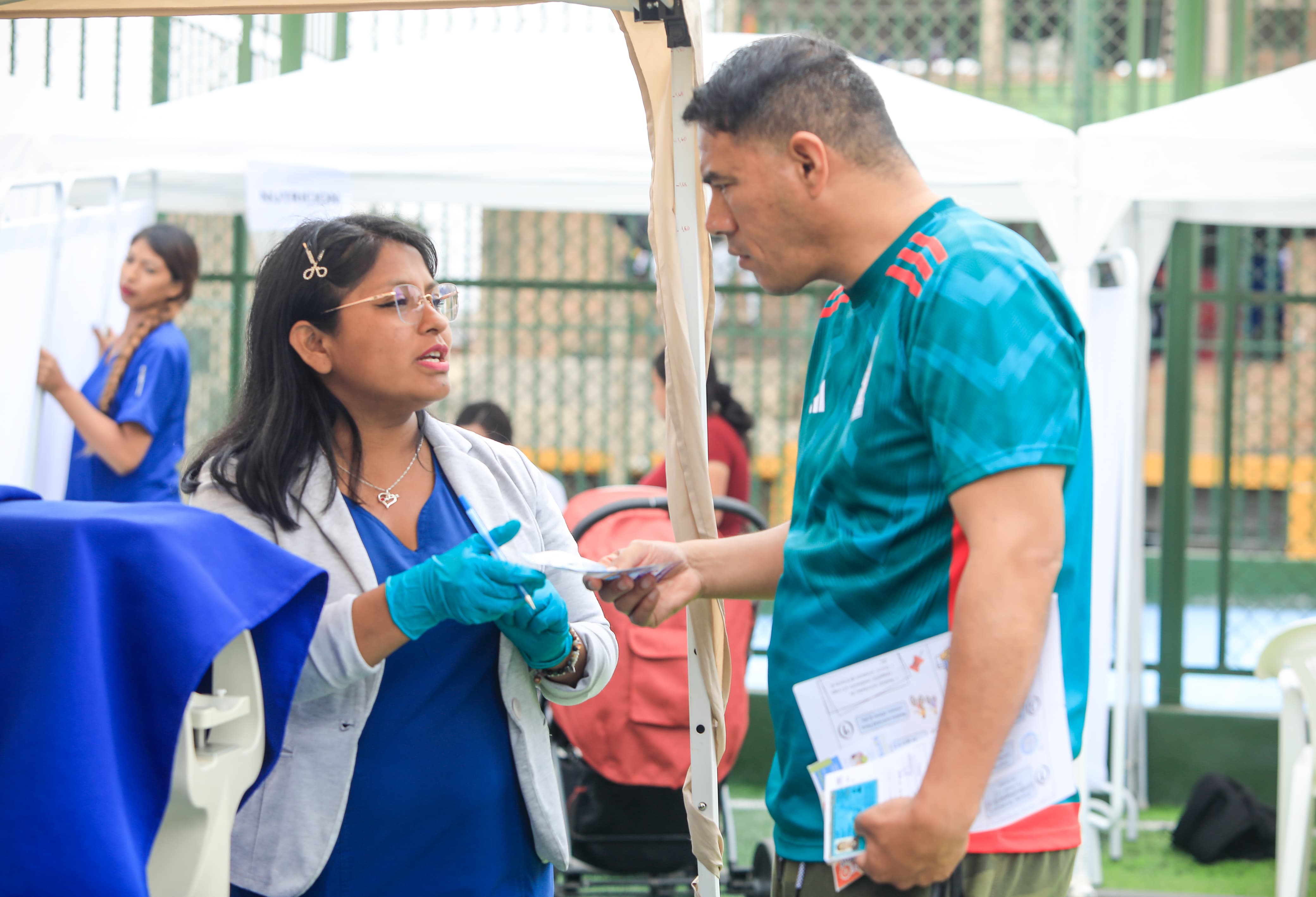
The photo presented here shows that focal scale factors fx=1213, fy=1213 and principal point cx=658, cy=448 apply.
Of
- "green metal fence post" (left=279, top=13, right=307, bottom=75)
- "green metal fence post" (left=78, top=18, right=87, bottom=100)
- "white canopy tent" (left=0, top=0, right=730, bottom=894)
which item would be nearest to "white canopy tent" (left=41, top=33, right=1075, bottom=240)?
"green metal fence post" (left=78, top=18, right=87, bottom=100)

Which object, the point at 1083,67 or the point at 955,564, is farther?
the point at 1083,67

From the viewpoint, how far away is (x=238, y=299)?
5633 mm

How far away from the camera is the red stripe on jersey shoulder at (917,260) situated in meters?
1.42

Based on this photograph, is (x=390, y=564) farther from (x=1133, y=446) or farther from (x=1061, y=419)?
(x=1133, y=446)

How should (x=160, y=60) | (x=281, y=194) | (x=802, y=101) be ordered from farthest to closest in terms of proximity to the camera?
(x=160, y=60) → (x=281, y=194) → (x=802, y=101)

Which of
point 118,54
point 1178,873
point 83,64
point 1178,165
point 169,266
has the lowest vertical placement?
point 1178,873

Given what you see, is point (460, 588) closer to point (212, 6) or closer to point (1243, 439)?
point (212, 6)

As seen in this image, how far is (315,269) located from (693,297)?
62 centimetres

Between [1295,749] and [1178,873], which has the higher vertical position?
[1295,749]

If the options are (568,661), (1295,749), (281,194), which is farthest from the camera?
(281,194)

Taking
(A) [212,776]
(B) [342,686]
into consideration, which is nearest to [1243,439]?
(B) [342,686]

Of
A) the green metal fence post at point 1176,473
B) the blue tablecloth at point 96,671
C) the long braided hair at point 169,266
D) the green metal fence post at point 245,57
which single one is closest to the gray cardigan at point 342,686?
the blue tablecloth at point 96,671

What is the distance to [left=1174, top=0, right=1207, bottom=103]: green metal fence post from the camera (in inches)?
208

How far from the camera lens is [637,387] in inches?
355
